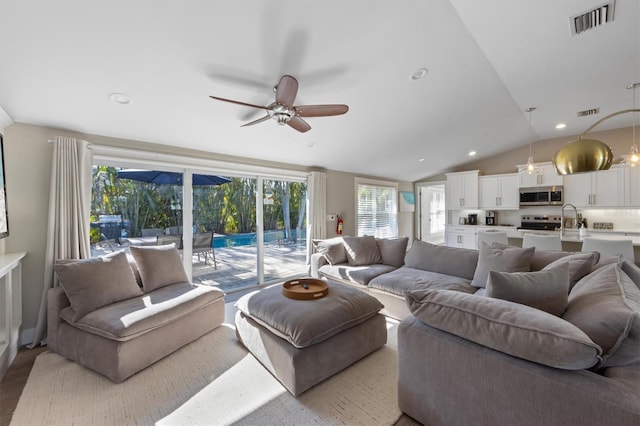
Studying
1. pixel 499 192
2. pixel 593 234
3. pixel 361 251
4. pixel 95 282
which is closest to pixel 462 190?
pixel 499 192

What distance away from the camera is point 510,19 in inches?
90.4

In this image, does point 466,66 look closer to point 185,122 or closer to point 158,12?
point 158,12

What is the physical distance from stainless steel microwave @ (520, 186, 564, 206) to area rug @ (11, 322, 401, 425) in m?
5.28

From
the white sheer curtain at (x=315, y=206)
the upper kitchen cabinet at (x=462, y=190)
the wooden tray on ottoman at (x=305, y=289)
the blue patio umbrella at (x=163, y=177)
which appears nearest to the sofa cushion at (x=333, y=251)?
the white sheer curtain at (x=315, y=206)

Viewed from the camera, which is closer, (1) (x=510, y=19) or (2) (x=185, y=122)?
(1) (x=510, y=19)

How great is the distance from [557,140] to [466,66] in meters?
4.31

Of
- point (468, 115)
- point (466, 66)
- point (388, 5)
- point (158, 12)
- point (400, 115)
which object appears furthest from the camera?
point (468, 115)

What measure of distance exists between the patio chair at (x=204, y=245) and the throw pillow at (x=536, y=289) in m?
3.74

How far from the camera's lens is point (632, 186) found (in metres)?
4.46

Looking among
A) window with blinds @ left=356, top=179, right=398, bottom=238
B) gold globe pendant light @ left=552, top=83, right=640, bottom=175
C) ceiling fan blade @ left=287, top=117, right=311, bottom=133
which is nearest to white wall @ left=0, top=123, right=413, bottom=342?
ceiling fan blade @ left=287, top=117, right=311, bottom=133

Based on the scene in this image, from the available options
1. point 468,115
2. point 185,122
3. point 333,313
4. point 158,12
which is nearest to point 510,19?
point 468,115

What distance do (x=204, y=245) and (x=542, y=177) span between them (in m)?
6.76

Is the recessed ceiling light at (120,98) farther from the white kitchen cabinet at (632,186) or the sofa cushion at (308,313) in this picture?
the white kitchen cabinet at (632,186)

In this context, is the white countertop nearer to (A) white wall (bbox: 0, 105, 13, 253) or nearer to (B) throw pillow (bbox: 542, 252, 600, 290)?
(B) throw pillow (bbox: 542, 252, 600, 290)
